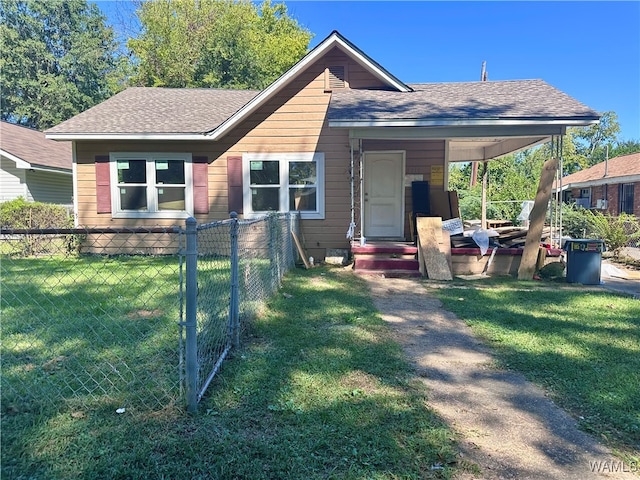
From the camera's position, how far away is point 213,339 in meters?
3.70

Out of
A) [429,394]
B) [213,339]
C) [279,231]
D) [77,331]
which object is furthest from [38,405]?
[279,231]

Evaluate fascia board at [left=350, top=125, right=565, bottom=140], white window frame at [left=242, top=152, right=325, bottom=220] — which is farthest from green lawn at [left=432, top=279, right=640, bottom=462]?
white window frame at [left=242, top=152, right=325, bottom=220]

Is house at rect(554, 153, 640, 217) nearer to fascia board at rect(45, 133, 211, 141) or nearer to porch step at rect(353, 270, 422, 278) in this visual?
porch step at rect(353, 270, 422, 278)

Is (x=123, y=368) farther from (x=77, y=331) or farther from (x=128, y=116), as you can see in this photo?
(x=128, y=116)

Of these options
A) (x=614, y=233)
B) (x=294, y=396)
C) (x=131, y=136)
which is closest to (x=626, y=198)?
(x=614, y=233)

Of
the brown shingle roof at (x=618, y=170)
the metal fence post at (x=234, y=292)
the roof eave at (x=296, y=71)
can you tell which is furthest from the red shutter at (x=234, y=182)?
the brown shingle roof at (x=618, y=170)

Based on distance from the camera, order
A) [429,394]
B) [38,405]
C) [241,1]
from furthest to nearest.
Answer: [241,1], [429,394], [38,405]

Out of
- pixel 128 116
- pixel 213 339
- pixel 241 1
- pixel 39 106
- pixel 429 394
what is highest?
pixel 241 1

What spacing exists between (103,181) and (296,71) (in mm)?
5326

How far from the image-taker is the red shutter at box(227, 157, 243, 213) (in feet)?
33.5

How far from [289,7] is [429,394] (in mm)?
36026

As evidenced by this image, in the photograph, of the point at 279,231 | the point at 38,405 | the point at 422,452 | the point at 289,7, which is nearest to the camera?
the point at 422,452

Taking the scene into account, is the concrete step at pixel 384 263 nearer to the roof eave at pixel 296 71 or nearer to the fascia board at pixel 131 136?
the roof eave at pixel 296 71

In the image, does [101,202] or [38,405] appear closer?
[38,405]
